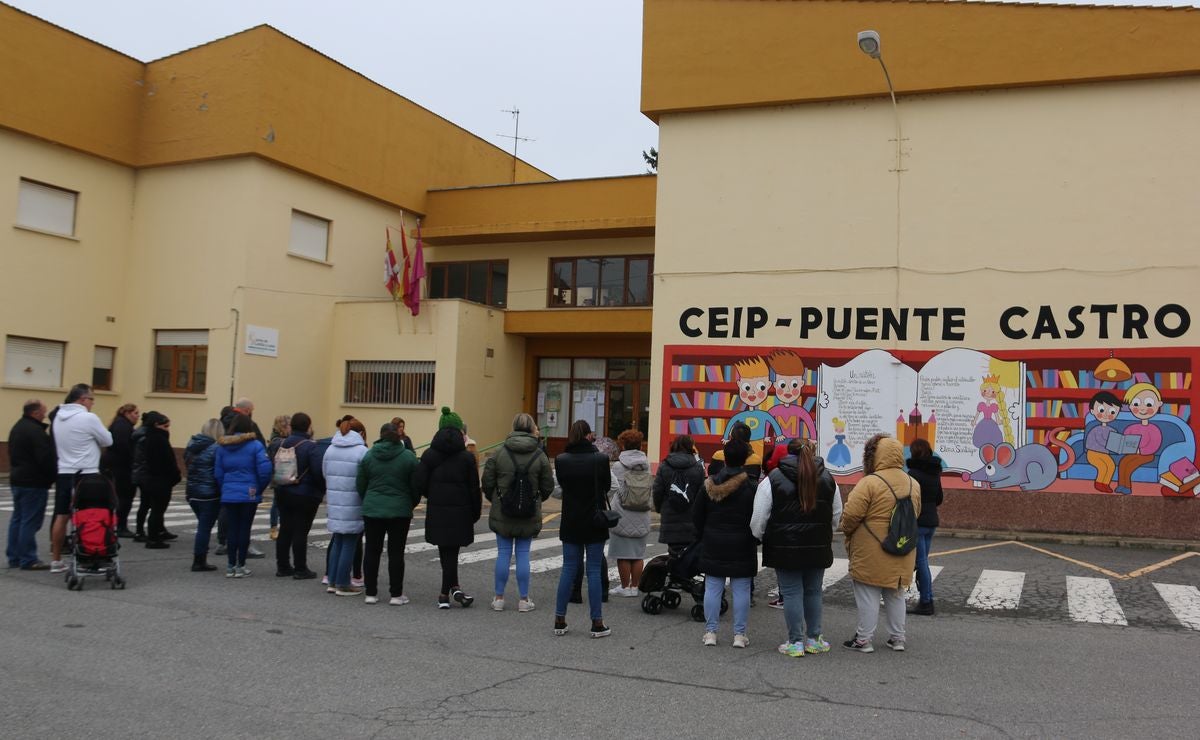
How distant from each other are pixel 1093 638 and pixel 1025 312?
27.1 ft

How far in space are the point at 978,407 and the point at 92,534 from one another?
12678 mm

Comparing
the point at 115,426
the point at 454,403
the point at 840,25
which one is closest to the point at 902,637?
the point at 115,426

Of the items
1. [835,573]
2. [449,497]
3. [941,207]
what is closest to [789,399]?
[941,207]

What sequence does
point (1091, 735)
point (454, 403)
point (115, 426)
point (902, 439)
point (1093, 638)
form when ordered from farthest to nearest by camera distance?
point (454, 403)
point (902, 439)
point (115, 426)
point (1093, 638)
point (1091, 735)

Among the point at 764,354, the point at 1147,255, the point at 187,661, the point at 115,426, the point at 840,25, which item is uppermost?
the point at 840,25

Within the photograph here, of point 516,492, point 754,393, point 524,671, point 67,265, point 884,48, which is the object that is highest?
point 884,48

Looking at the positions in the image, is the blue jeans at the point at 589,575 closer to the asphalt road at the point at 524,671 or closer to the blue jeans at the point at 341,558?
the asphalt road at the point at 524,671

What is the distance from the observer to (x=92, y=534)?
8852 millimetres

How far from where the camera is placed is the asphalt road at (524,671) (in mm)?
5293

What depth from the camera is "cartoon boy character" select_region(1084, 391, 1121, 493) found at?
1449cm

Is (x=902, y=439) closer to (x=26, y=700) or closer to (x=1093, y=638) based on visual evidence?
(x=1093, y=638)

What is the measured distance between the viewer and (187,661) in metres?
6.38

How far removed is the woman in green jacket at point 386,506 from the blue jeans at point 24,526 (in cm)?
354

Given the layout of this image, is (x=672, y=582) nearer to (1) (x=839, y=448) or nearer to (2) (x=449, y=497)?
(2) (x=449, y=497)
